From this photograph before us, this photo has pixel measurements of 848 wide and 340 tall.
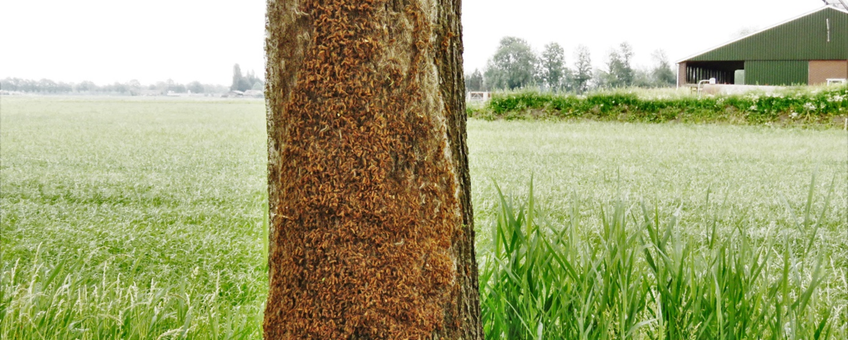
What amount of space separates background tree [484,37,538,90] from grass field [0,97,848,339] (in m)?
4.98

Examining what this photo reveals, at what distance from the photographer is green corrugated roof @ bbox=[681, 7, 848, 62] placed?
23625mm

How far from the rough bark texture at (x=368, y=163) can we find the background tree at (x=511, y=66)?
13520mm

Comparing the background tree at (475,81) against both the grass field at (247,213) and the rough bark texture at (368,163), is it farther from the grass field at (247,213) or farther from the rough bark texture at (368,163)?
the rough bark texture at (368,163)

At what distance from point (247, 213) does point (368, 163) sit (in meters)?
3.42

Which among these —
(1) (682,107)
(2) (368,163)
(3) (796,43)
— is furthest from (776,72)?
(2) (368,163)

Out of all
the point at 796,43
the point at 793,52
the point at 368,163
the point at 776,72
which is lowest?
the point at 368,163

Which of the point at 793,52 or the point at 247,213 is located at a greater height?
the point at 793,52

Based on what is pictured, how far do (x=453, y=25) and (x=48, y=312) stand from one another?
1337 mm

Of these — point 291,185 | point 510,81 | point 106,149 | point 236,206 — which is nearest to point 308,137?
point 291,185

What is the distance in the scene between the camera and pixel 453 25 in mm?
1366

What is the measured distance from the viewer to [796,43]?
24125mm

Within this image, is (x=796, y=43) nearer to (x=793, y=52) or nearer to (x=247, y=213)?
(x=793, y=52)

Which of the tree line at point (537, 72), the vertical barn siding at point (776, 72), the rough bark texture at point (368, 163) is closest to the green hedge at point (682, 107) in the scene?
the tree line at point (537, 72)

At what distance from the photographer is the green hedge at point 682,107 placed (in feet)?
40.2
